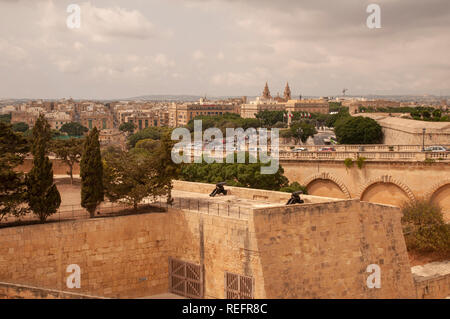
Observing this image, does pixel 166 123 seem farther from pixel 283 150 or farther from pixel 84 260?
pixel 84 260

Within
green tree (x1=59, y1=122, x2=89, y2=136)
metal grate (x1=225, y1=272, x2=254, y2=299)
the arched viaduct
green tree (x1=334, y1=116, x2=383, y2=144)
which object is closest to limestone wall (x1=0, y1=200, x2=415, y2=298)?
metal grate (x1=225, y1=272, x2=254, y2=299)

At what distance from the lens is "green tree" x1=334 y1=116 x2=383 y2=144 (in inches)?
2229

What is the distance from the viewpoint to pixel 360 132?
58.1 metres

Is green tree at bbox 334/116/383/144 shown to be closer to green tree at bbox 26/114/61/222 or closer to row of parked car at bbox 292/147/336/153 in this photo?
row of parked car at bbox 292/147/336/153

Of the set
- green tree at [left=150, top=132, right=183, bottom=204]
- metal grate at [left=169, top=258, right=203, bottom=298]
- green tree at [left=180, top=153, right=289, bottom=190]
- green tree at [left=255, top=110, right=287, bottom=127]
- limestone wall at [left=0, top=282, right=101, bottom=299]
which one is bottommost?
metal grate at [left=169, top=258, right=203, bottom=298]

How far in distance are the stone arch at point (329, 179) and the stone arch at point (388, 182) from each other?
0.95 meters

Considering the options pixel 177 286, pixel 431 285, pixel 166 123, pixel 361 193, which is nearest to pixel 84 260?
pixel 177 286

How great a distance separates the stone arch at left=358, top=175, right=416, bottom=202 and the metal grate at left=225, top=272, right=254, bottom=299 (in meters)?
16.0

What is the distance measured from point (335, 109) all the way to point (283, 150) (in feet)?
553

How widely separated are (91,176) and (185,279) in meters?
4.98

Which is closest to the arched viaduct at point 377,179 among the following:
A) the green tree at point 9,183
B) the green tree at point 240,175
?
the green tree at point 240,175

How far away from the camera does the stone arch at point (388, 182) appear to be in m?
29.2

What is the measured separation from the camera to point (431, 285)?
21.0m

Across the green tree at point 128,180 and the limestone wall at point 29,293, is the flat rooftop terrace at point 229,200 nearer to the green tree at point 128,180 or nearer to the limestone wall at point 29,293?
the green tree at point 128,180
